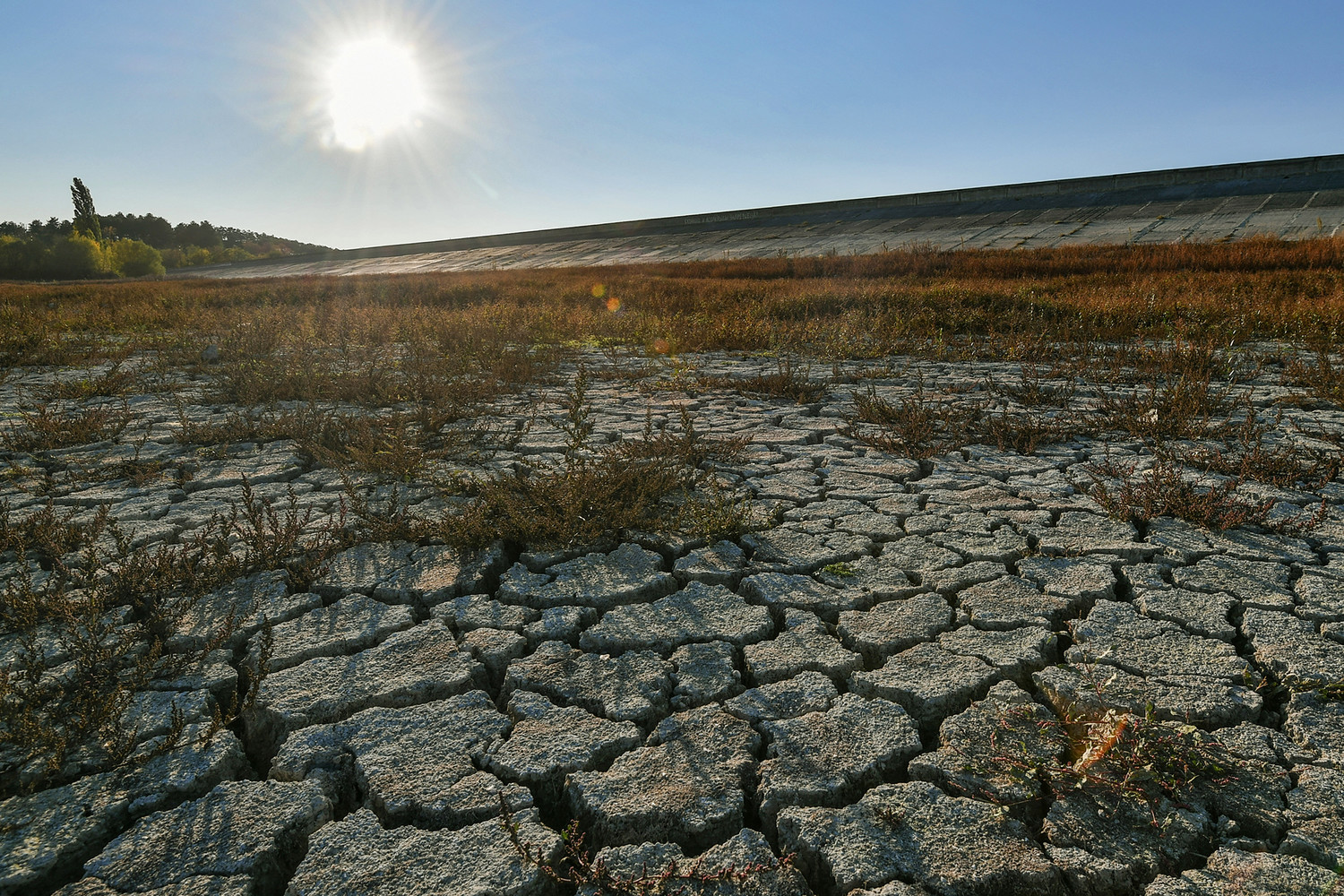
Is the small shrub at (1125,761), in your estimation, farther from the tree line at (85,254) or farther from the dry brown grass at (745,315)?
the tree line at (85,254)

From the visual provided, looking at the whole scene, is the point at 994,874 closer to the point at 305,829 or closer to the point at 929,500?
the point at 305,829

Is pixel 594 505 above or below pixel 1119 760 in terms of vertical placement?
above

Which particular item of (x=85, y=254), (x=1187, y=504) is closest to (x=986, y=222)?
(x=1187, y=504)

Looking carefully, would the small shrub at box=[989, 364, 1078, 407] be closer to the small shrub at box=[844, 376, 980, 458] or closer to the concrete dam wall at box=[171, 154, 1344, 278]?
the small shrub at box=[844, 376, 980, 458]

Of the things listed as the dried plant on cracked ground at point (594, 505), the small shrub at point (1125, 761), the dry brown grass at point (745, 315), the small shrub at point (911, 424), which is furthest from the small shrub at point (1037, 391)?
the small shrub at point (1125, 761)

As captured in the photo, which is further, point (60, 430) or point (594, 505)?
point (60, 430)

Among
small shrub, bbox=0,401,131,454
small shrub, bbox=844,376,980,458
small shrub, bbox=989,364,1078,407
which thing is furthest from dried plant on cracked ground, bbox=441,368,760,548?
small shrub, bbox=989,364,1078,407

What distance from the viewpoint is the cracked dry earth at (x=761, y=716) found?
4.79ft

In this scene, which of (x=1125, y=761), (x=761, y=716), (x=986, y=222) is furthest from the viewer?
(x=986, y=222)

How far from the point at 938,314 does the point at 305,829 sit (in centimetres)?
861

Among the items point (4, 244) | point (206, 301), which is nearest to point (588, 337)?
point (206, 301)

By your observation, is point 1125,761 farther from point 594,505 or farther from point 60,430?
point 60,430

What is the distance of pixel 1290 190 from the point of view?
17875 millimetres

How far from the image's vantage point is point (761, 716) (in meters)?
1.89
